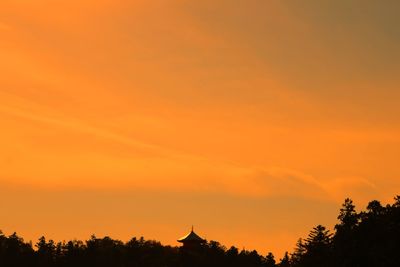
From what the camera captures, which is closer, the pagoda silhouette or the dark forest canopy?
the dark forest canopy

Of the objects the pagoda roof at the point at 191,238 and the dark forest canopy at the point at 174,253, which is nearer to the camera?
the dark forest canopy at the point at 174,253

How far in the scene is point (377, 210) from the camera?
91250 millimetres

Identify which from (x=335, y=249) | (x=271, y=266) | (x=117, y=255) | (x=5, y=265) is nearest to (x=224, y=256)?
(x=271, y=266)

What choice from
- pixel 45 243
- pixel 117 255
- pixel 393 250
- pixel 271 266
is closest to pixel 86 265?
pixel 117 255

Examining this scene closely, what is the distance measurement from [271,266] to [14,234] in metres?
57.9

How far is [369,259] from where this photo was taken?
85.8 m

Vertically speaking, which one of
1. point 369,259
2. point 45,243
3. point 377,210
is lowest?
point 369,259

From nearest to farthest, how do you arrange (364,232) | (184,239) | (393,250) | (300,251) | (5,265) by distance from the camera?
(393,250) < (364,232) < (300,251) < (5,265) < (184,239)

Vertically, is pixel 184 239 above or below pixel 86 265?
above

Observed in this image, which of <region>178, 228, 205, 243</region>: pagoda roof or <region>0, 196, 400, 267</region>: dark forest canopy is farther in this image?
<region>178, 228, 205, 243</region>: pagoda roof

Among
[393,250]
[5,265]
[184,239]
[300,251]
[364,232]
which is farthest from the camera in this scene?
[184,239]

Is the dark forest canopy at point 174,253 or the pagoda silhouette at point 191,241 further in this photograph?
the pagoda silhouette at point 191,241

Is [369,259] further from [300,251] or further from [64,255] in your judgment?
[64,255]

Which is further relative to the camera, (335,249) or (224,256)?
(224,256)
